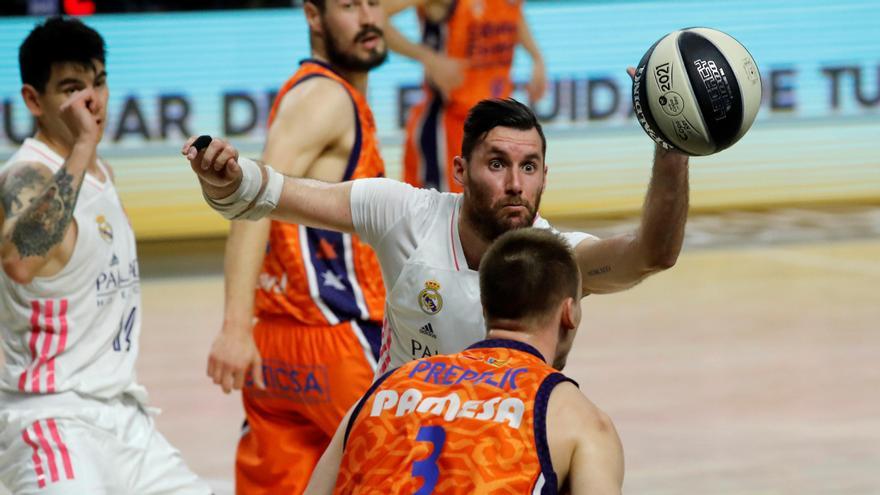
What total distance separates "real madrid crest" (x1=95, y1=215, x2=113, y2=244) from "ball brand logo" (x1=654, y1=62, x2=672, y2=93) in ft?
6.65

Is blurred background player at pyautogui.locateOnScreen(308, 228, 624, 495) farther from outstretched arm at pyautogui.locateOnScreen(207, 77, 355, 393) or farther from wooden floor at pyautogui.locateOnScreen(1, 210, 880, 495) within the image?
wooden floor at pyautogui.locateOnScreen(1, 210, 880, 495)

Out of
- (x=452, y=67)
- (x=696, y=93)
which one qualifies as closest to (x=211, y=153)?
(x=696, y=93)

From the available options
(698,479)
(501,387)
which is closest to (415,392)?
(501,387)

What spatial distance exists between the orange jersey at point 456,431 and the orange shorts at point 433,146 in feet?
23.6

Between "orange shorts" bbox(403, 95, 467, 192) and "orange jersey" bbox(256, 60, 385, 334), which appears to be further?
"orange shorts" bbox(403, 95, 467, 192)

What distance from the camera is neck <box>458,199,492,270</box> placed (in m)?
4.13

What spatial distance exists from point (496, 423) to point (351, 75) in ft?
8.85

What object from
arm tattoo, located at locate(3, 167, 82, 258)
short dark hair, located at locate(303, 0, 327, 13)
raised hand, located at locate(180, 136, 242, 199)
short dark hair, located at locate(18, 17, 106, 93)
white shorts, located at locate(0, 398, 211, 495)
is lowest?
white shorts, located at locate(0, 398, 211, 495)

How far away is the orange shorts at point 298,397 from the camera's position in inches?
201

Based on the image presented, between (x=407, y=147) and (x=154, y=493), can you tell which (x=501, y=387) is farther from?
(x=407, y=147)

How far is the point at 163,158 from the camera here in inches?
512

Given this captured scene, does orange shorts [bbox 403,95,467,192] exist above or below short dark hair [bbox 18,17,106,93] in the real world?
below

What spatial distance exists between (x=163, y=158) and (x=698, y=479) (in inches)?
291

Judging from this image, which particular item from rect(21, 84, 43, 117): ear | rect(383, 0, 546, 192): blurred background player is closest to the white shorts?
rect(21, 84, 43, 117): ear
